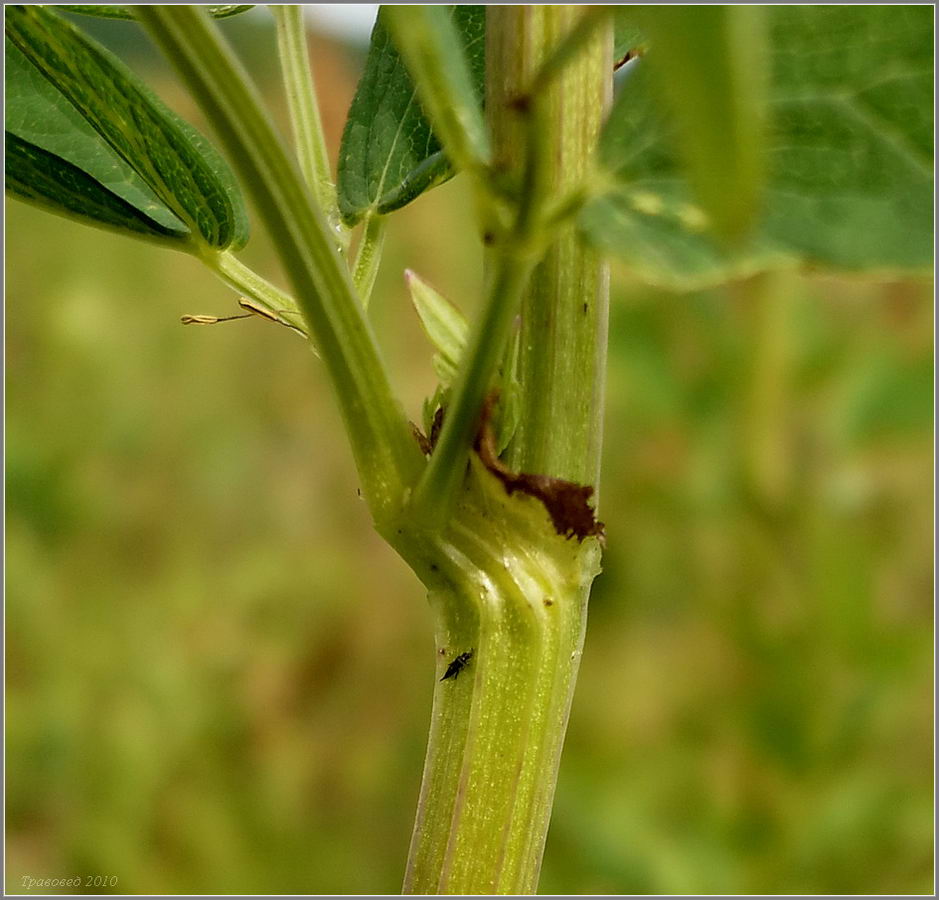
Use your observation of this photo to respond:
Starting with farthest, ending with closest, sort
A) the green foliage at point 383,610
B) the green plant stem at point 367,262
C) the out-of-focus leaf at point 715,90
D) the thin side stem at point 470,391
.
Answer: the green foliage at point 383,610
the green plant stem at point 367,262
the thin side stem at point 470,391
the out-of-focus leaf at point 715,90

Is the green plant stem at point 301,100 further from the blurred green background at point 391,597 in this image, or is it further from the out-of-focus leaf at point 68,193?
the blurred green background at point 391,597

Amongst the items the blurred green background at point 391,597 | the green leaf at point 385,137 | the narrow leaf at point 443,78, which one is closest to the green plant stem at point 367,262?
the green leaf at point 385,137

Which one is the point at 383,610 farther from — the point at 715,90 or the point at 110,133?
the point at 715,90

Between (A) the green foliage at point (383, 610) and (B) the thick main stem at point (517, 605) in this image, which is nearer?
(B) the thick main stem at point (517, 605)

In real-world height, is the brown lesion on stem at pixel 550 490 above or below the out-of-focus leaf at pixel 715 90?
below

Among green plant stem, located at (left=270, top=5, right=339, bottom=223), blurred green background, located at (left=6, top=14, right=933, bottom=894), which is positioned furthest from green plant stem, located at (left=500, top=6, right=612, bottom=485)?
blurred green background, located at (left=6, top=14, right=933, bottom=894)

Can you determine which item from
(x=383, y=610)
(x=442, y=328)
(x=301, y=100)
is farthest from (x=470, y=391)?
(x=383, y=610)
